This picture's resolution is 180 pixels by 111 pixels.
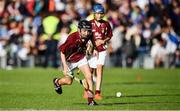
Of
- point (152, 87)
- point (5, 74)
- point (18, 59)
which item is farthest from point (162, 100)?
point (18, 59)

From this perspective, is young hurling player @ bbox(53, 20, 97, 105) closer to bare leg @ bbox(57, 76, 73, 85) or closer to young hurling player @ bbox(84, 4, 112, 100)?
bare leg @ bbox(57, 76, 73, 85)

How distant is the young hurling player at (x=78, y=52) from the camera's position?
16281 millimetres

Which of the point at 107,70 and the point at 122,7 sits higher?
the point at 122,7

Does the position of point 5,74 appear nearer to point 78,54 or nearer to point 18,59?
point 18,59

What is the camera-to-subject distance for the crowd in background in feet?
112

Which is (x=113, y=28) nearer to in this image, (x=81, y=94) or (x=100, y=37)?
(x=81, y=94)

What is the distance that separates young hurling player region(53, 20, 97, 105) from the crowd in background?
16541 mm

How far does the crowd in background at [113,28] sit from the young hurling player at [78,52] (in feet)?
54.3

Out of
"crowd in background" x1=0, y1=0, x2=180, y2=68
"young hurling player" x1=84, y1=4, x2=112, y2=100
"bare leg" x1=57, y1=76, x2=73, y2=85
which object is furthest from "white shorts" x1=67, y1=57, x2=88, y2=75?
"crowd in background" x1=0, y1=0, x2=180, y2=68

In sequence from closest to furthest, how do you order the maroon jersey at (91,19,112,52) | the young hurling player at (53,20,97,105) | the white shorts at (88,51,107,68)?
the young hurling player at (53,20,97,105), the white shorts at (88,51,107,68), the maroon jersey at (91,19,112,52)

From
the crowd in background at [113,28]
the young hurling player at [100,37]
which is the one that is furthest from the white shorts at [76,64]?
the crowd in background at [113,28]

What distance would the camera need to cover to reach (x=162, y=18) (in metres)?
34.5

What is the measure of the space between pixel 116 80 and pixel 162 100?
9.72 metres

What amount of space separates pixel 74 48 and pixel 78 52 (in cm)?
20
